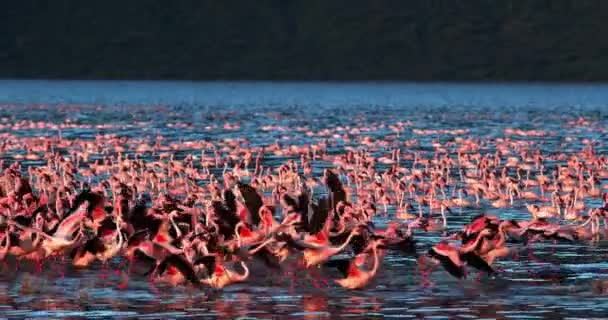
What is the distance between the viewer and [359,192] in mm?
44562

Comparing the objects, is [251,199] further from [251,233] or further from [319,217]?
[251,233]

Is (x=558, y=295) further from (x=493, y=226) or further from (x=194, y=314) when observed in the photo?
(x=194, y=314)

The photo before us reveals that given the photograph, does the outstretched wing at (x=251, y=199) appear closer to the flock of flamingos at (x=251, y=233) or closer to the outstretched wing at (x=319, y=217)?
the flock of flamingos at (x=251, y=233)

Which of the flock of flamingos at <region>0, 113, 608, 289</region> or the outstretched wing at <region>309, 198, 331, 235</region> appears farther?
the outstretched wing at <region>309, 198, 331, 235</region>

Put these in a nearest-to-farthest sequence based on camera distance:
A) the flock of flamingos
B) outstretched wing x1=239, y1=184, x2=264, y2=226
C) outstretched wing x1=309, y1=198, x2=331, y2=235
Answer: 1. the flock of flamingos
2. outstretched wing x1=309, y1=198, x2=331, y2=235
3. outstretched wing x1=239, y1=184, x2=264, y2=226

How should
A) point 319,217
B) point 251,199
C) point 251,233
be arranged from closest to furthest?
point 251,233 < point 319,217 < point 251,199

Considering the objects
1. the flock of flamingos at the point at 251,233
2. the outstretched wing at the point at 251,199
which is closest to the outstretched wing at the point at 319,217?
the flock of flamingos at the point at 251,233

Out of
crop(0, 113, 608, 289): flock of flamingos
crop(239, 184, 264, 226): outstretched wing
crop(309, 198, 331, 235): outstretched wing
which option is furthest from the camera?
crop(239, 184, 264, 226): outstretched wing

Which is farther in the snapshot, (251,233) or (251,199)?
(251,199)

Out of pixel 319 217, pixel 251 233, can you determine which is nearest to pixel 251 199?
pixel 319 217

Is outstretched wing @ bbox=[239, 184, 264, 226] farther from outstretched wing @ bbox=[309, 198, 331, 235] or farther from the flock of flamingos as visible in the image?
outstretched wing @ bbox=[309, 198, 331, 235]

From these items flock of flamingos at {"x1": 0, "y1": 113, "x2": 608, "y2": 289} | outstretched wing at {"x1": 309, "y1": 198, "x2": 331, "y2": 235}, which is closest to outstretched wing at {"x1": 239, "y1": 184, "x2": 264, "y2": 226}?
flock of flamingos at {"x1": 0, "y1": 113, "x2": 608, "y2": 289}

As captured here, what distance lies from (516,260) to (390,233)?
12.4 feet

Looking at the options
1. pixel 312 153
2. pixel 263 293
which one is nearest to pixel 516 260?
pixel 263 293
